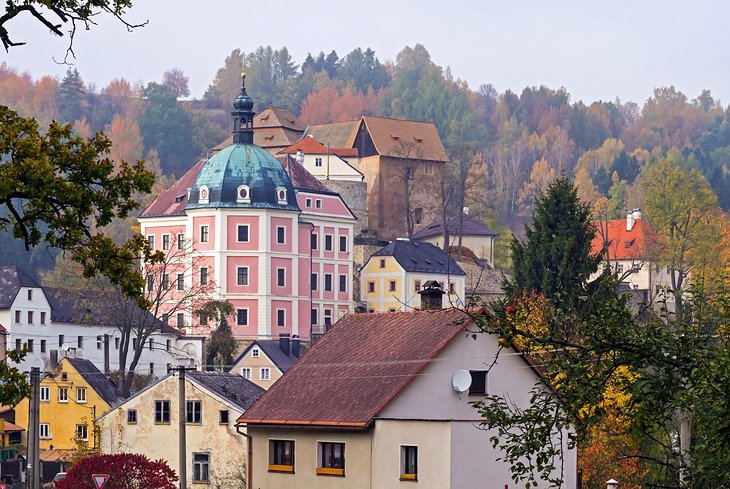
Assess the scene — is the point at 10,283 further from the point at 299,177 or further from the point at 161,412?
the point at 161,412

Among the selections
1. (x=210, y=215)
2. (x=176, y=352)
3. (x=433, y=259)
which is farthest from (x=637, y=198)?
(x=176, y=352)

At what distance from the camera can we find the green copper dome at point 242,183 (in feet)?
405

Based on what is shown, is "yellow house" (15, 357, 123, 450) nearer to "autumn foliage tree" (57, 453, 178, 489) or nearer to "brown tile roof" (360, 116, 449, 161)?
Answer: "autumn foliage tree" (57, 453, 178, 489)

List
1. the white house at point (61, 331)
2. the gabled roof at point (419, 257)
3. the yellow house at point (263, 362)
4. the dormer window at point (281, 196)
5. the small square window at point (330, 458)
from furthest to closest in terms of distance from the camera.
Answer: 1. the gabled roof at point (419, 257)
2. the dormer window at point (281, 196)
3. the white house at point (61, 331)
4. the yellow house at point (263, 362)
5. the small square window at point (330, 458)

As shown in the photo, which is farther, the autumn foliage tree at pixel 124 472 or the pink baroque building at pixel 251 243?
the pink baroque building at pixel 251 243

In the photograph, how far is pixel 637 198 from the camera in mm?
197125

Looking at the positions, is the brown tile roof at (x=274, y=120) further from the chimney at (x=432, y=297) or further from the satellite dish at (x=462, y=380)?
the satellite dish at (x=462, y=380)

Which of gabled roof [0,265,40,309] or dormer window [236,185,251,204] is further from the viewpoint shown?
dormer window [236,185,251,204]

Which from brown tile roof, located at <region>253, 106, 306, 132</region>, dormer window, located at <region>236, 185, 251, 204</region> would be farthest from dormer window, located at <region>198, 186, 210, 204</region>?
brown tile roof, located at <region>253, 106, 306, 132</region>

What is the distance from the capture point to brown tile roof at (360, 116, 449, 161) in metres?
170

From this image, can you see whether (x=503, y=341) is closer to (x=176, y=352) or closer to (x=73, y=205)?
(x=73, y=205)

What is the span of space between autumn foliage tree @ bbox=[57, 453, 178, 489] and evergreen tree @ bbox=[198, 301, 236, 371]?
5712cm

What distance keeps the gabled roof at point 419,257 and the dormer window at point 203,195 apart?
15.1 meters

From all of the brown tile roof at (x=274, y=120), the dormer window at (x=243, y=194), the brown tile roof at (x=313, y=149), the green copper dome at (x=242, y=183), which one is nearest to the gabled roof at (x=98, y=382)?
the dormer window at (x=243, y=194)
